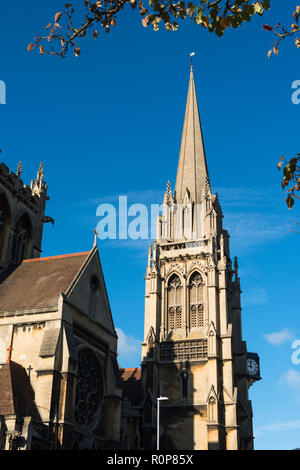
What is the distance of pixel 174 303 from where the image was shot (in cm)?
5044

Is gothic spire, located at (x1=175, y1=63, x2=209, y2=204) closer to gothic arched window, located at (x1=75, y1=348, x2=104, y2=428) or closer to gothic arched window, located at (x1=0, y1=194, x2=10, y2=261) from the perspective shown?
gothic arched window, located at (x1=0, y1=194, x2=10, y2=261)

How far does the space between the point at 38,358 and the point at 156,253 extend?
95.9 feet

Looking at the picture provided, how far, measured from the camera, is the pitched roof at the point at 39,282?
2594cm

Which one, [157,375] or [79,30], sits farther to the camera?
[157,375]

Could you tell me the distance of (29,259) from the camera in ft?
103

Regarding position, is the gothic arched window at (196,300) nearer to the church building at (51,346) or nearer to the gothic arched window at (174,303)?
the gothic arched window at (174,303)

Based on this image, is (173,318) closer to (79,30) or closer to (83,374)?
(83,374)

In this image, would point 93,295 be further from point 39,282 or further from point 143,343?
point 143,343

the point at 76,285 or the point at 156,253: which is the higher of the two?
the point at 156,253

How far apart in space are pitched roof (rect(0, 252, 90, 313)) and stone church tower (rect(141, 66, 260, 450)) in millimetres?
19288

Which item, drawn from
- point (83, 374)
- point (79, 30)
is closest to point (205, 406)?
point (83, 374)
